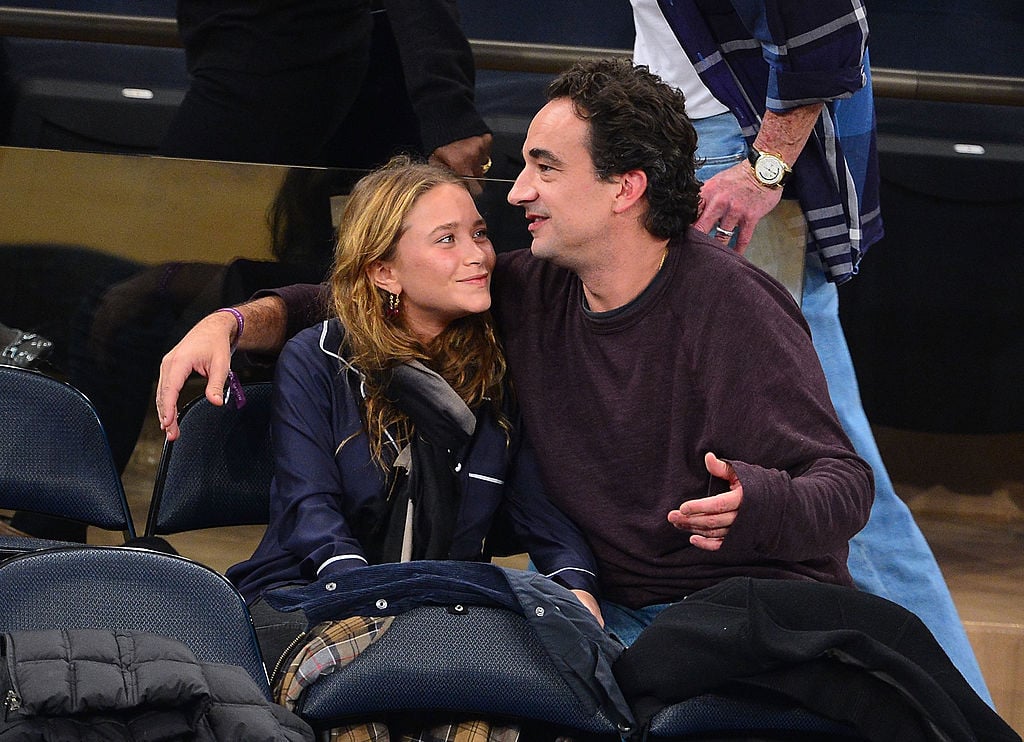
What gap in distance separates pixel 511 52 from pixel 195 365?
5.29 feet

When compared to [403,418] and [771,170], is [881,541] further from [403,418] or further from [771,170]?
[403,418]

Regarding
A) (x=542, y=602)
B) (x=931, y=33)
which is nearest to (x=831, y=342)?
(x=542, y=602)

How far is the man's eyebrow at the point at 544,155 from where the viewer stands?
2244 millimetres

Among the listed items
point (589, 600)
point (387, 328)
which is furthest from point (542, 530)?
point (387, 328)

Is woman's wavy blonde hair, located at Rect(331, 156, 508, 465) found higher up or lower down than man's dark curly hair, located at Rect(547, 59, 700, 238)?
lower down

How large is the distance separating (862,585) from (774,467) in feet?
1.76

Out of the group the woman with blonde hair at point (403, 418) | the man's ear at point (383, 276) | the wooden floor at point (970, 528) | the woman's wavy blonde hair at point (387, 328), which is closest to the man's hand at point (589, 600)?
the woman with blonde hair at point (403, 418)

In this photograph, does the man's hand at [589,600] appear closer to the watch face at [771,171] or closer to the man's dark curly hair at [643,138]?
the man's dark curly hair at [643,138]

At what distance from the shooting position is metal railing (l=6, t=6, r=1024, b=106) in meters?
3.40

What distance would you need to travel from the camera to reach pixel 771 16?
232 cm

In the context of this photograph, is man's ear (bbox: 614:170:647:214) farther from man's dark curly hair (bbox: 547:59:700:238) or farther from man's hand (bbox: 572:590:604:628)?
man's hand (bbox: 572:590:604:628)

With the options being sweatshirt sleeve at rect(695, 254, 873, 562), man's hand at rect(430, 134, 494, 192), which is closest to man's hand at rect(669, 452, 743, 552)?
sweatshirt sleeve at rect(695, 254, 873, 562)

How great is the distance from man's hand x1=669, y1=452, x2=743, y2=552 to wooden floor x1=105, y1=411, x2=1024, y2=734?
4.63 ft

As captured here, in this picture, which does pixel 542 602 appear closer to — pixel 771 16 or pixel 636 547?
pixel 636 547
